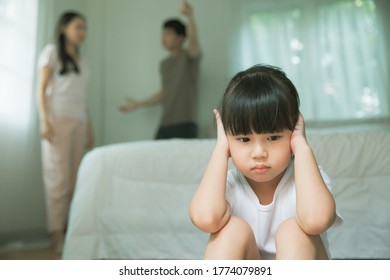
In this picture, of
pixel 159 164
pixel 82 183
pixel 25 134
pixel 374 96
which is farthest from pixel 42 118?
pixel 374 96

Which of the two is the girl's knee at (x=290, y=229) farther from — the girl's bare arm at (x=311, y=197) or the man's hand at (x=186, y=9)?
the man's hand at (x=186, y=9)

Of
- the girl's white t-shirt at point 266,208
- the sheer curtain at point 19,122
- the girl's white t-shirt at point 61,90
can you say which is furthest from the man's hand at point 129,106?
the girl's white t-shirt at point 266,208

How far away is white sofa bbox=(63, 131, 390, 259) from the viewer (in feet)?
2.40

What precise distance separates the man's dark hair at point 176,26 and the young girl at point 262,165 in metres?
1.15

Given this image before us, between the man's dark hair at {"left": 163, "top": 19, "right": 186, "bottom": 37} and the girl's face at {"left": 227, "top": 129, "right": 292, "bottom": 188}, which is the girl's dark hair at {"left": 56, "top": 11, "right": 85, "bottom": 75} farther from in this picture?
the girl's face at {"left": 227, "top": 129, "right": 292, "bottom": 188}

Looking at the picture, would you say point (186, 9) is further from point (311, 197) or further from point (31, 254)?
point (311, 197)

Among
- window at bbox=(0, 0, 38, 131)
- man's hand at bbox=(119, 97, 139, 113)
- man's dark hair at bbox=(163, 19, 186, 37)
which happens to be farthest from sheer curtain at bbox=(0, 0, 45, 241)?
man's dark hair at bbox=(163, 19, 186, 37)

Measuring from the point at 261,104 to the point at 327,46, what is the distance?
1.30 m

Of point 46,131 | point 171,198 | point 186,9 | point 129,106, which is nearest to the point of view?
point 171,198

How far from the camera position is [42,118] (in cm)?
128

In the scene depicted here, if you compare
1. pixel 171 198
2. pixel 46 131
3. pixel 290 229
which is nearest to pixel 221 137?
pixel 290 229

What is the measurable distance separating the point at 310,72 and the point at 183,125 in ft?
1.91

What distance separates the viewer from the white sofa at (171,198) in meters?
0.73

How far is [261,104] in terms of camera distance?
440 millimetres
